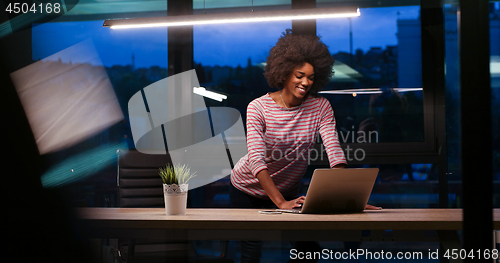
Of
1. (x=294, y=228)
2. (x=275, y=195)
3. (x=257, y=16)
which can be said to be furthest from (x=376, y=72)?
(x=294, y=228)

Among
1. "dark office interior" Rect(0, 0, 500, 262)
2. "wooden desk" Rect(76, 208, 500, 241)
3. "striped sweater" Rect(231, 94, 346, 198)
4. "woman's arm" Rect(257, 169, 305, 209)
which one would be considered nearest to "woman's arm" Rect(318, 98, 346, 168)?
"striped sweater" Rect(231, 94, 346, 198)

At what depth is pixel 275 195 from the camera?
82.1 inches

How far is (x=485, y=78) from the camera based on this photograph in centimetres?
53

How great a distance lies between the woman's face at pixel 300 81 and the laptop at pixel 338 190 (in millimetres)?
802

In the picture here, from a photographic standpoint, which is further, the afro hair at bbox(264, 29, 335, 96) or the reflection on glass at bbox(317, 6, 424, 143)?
the reflection on glass at bbox(317, 6, 424, 143)

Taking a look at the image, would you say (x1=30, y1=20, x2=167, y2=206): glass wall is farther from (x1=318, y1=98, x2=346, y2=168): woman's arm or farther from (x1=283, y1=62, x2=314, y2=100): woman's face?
(x1=318, y1=98, x2=346, y2=168): woman's arm

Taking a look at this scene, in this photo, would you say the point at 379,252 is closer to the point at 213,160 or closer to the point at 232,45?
the point at 213,160

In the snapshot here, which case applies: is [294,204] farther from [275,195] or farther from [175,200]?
[175,200]

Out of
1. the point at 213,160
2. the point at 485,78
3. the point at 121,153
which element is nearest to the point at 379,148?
the point at 213,160

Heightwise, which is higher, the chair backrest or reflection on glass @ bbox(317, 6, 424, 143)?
reflection on glass @ bbox(317, 6, 424, 143)

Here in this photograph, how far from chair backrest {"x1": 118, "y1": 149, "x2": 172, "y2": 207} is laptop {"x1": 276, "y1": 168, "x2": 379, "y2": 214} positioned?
1087 mm

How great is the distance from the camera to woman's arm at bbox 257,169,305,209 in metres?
1.99

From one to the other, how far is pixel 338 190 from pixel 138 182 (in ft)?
4.61

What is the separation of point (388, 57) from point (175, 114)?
200cm
